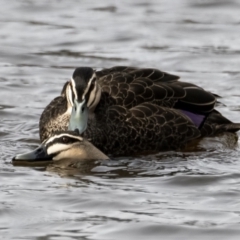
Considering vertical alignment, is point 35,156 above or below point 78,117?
below

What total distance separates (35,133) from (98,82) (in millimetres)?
1040

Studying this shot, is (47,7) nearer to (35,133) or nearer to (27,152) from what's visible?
(35,133)

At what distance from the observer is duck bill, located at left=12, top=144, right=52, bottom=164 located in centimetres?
1095

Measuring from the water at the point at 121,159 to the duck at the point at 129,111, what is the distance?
0.27 meters

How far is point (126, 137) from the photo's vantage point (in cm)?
1168

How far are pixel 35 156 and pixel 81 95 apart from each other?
0.79 metres

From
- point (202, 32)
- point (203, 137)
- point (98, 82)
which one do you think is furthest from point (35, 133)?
point (202, 32)

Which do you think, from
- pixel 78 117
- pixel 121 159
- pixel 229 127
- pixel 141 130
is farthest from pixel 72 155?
pixel 229 127

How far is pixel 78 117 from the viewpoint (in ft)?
36.8

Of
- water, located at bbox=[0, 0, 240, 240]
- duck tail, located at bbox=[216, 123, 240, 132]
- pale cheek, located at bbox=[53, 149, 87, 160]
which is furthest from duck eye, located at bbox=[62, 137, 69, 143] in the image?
duck tail, located at bbox=[216, 123, 240, 132]

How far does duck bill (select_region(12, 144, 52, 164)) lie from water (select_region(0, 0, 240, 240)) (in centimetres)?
9

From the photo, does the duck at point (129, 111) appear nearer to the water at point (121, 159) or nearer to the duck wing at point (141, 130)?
the duck wing at point (141, 130)

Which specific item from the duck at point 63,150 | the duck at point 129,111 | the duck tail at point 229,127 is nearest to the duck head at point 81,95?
the duck at point 129,111

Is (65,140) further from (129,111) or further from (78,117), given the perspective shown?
(129,111)
